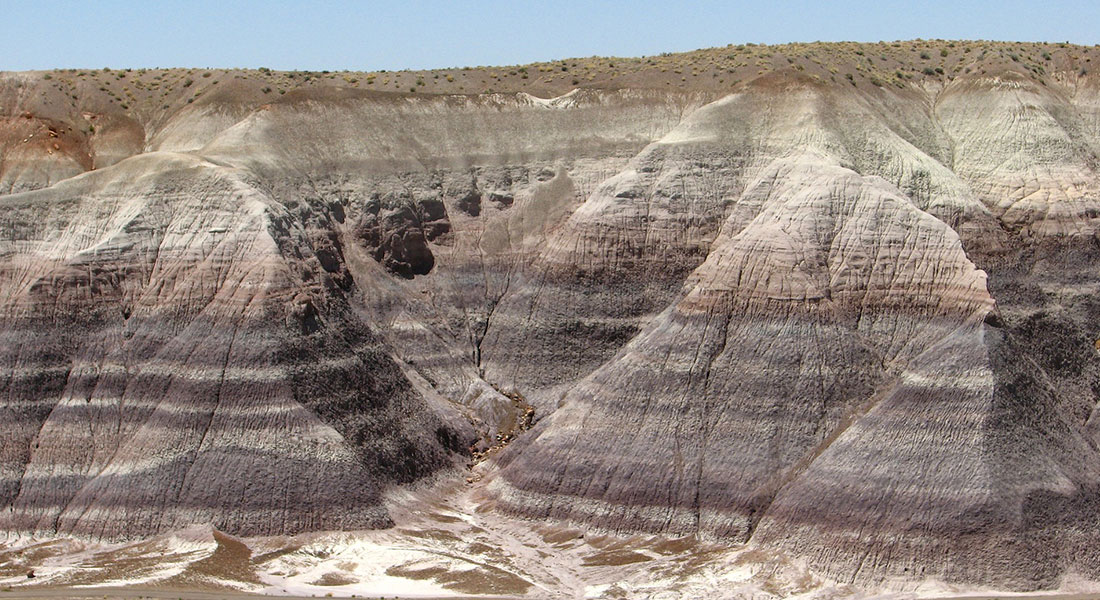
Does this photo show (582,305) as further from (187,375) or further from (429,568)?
(187,375)

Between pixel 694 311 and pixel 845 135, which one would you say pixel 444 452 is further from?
pixel 845 135

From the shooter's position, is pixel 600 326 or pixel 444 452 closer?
pixel 444 452

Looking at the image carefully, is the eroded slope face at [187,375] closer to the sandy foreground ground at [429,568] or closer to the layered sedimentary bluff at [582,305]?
the layered sedimentary bluff at [582,305]

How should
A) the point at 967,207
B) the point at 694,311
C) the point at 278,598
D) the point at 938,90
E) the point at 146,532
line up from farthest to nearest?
the point at 938,90 < the point at 967,207 < the point at 694,311 < the point at 146,532 < the point at 278,598

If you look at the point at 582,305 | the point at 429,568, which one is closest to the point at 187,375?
the point at 429,568

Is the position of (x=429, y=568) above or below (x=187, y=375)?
below

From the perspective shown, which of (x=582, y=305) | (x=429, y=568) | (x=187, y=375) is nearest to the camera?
(x=429, y=568)

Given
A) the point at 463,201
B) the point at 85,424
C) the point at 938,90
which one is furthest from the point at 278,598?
the point at 938,90

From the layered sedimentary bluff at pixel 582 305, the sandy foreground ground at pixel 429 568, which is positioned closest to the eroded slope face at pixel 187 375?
the layered sedimentary bluff at pixel 582 305
